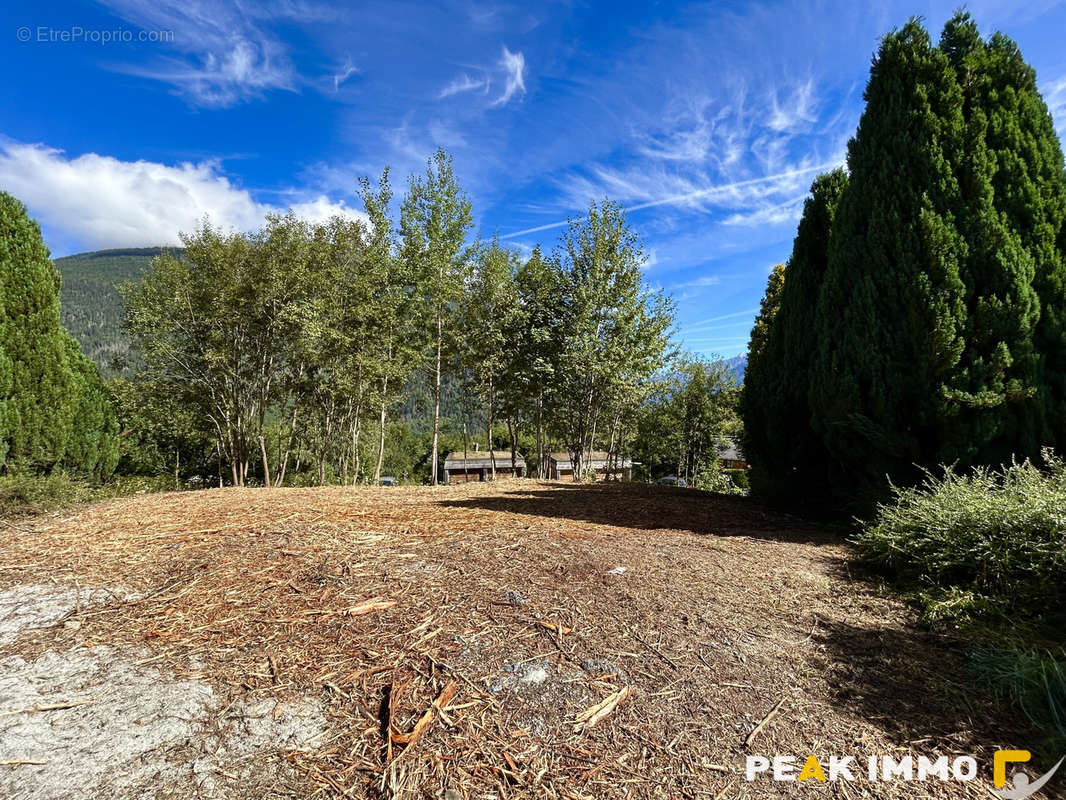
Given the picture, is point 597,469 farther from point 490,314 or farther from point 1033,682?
point 1033,682

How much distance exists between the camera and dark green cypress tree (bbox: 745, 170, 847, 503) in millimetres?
4914

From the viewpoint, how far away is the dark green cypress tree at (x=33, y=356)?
16.1ft

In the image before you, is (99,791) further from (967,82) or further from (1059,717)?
(967,82)

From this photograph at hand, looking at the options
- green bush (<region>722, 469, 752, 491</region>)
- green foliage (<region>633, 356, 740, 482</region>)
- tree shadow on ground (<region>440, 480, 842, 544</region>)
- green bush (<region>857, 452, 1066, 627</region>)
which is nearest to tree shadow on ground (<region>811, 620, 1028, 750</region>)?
green bush (<region>857, 452, 1066, 627</region>)

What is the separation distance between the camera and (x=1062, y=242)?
3.78 metres

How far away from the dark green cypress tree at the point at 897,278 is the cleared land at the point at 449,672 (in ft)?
4.74

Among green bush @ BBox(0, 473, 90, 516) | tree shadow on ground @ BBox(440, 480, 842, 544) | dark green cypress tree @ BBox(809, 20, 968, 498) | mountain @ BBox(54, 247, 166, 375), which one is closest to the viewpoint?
dark green cypress tree @ BBox(809, 20, 968, 498)

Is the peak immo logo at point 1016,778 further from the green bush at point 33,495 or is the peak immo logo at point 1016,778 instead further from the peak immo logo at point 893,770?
the green bush at point 33,495

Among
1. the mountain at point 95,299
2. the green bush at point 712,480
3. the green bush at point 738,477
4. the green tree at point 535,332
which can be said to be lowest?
the green bush at point 738,477

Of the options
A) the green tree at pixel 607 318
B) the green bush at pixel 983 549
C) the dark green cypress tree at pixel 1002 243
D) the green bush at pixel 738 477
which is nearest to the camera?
the green bush at pixel 983 549

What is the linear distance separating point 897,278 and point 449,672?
4262mm

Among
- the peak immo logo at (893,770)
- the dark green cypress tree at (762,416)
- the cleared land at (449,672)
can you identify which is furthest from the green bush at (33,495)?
the dark green cypress tree at (762,416)

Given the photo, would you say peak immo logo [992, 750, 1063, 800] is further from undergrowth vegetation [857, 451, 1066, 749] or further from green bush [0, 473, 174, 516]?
green bush [0, 473, 174, 516]

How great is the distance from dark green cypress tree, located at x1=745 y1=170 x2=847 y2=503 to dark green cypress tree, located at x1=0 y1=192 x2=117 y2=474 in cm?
763
